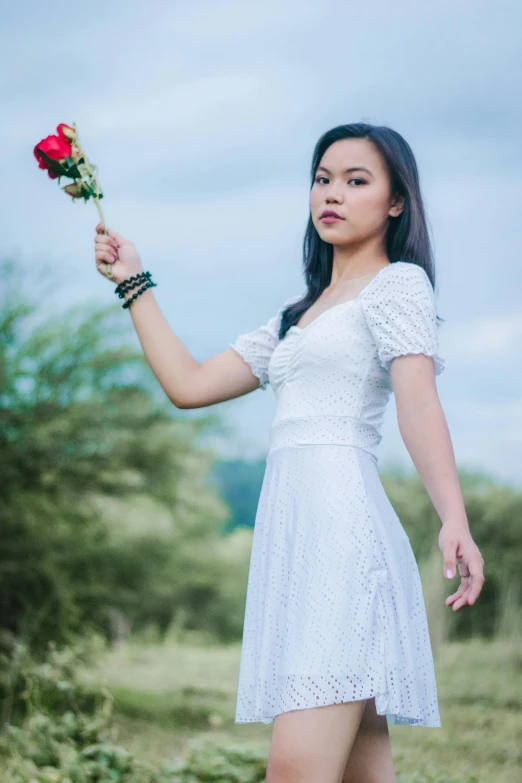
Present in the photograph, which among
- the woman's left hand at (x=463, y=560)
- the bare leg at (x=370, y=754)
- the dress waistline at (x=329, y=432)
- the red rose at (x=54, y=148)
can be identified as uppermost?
the red rose at (x=54, y=148)

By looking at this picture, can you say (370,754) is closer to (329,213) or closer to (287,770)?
(287,770)

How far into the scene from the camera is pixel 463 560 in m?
1.38

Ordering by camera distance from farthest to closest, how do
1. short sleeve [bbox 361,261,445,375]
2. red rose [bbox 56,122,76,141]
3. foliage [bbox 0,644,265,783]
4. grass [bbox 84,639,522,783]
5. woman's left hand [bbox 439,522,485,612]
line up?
1. grass [bbox 84,639,522,783]
2. foliage [bbox 0,644,265,783]
3. red rose [bbox 56,122,76,141]
4. short sleeve [bbox 361,261,445,375]
5. woman's left hand [bbox 439,522,485,612]

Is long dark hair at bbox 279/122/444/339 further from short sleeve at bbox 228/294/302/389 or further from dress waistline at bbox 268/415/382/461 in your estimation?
dress waistline at bbox 268/415/382/461

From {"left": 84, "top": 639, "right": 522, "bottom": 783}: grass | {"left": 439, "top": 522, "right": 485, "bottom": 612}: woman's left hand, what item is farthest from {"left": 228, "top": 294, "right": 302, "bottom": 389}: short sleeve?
{"left": 84, "top": 639, "right": 522, "bottom": 783}: grass

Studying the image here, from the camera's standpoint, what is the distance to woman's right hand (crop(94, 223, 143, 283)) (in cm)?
178

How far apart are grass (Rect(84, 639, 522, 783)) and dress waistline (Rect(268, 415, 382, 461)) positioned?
1.91 metres

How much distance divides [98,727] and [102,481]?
4.64ft

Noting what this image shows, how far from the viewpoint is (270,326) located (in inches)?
72.7

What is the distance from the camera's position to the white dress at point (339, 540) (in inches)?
56.4

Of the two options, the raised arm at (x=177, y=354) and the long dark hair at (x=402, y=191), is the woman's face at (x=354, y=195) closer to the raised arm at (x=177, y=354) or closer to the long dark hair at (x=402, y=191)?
the long dark hair at (x=402, y=191)

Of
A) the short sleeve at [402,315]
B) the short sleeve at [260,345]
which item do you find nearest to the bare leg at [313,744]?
the short sleeve at [402,315]

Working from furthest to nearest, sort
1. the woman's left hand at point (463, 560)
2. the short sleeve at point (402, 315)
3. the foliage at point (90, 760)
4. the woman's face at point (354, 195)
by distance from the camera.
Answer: the foliage at point (90, 760), the woman's face at point (354, 195), the short sleeve at point (402, 315), the woman's left hand at point (463, 560)

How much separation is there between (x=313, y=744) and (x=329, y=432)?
478mm
